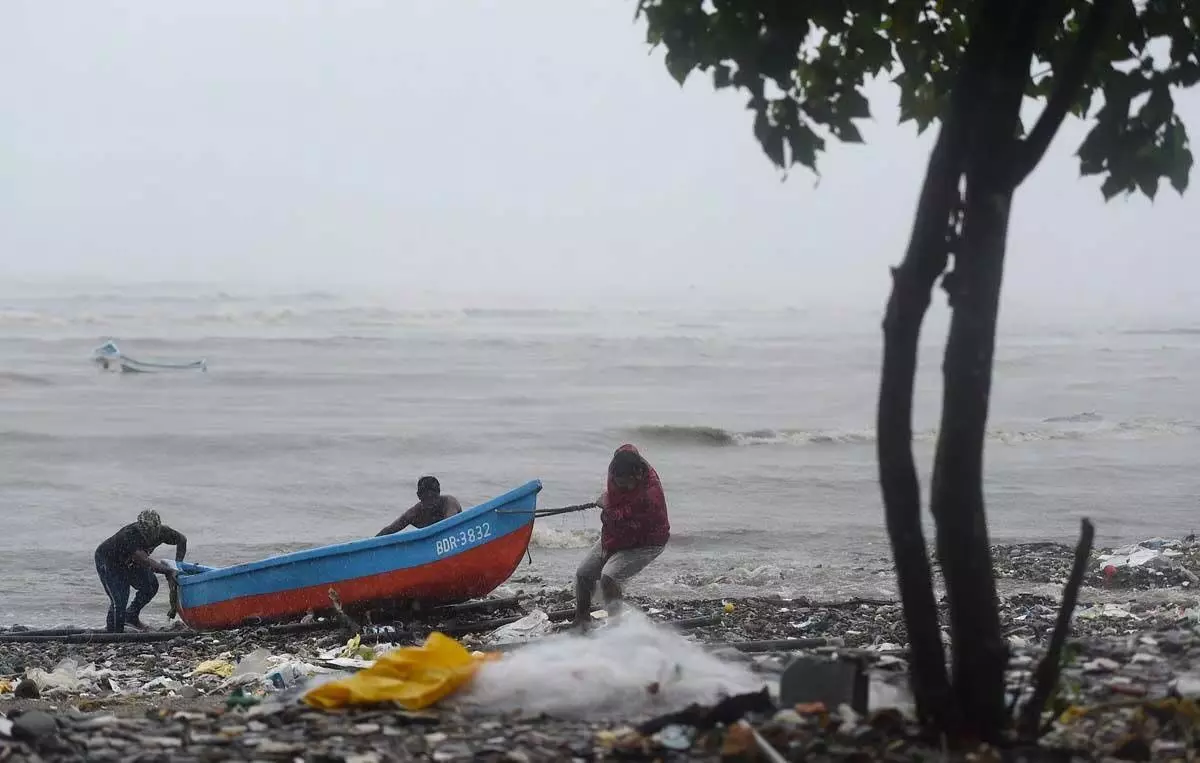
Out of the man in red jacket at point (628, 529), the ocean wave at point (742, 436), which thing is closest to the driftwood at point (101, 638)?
the man in red jacket at point (628, 529)

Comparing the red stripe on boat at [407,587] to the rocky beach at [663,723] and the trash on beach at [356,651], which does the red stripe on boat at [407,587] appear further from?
the rocky beach at [663,723]

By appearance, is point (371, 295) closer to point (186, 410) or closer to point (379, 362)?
point (379, 362)

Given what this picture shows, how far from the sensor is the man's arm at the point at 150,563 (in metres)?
12.5

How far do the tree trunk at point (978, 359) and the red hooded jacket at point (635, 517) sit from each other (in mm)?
6126

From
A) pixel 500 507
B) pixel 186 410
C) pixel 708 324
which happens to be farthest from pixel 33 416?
A: pixel 708 324

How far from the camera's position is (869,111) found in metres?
4.79

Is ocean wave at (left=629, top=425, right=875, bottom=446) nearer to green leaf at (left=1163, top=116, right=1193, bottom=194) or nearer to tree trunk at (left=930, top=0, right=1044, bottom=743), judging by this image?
green leaf at (left=1163, top=116, right=1193, bottom=194)

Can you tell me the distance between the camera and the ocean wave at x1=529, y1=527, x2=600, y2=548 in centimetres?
Result: 1736

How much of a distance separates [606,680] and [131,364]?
144 feet

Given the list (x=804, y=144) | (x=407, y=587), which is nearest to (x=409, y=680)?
(x=804, y=144)

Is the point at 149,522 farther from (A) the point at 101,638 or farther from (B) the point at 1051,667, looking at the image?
(B) the point at 1051,667

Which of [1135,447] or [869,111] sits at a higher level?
[869,111]

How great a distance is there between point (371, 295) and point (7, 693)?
81839mm

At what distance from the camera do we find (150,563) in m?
12.6
